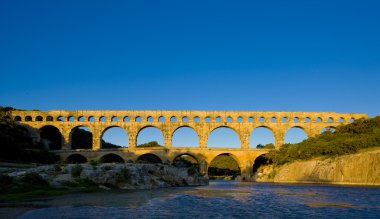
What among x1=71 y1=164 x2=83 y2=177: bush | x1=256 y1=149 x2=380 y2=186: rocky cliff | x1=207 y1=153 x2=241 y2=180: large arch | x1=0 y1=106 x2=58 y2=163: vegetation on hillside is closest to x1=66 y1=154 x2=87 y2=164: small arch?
x1=0 y1=106 x2=58 y2=163: vegetation on hillside

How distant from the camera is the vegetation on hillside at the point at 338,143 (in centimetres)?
4769

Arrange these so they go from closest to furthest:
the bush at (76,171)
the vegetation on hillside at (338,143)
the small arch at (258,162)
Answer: the bush at (76,171) → the vegetation on hillside at (338,143) → the small arch at (258,162)

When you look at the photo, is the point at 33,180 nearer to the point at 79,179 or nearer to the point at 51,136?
the point at 79,179

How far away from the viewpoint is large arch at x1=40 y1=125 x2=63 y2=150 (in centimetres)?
7804

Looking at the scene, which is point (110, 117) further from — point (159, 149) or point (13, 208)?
point (13, 208)

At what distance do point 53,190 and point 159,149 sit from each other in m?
48.0

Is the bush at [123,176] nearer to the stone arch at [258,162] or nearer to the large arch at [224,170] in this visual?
the stone arch at [258,162]

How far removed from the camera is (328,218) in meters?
14.0

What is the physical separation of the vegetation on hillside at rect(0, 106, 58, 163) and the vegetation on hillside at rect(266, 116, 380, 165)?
39.5 m

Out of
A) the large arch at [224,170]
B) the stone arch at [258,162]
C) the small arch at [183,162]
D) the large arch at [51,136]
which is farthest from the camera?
the large arch at [224,170]

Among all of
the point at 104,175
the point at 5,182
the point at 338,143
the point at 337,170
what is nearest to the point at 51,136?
the point at 104,175

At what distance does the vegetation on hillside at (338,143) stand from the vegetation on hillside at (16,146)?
39498 mm

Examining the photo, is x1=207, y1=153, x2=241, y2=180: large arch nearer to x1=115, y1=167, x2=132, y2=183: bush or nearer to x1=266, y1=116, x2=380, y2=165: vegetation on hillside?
x1=266, y1=116, x2=380, y2=165: vegetation on hillside

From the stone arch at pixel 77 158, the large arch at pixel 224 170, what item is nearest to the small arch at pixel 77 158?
the stone arch at pixel 77 158
